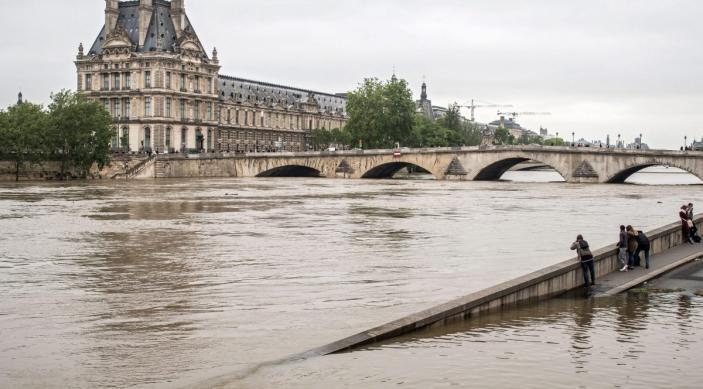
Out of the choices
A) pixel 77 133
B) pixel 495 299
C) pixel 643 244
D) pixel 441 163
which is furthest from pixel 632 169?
pixel 495 299

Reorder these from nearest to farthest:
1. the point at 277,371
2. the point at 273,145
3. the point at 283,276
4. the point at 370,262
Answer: the point at 277,371, the point at 283,276, the point at 370,262, the point at 273,145

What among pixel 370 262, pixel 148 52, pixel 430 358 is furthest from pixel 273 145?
pixel 430 358

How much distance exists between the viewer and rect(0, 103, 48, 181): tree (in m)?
93.8

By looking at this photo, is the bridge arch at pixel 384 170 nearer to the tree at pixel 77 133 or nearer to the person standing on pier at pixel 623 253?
the tree at pixel 77 133

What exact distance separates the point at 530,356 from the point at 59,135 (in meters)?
88.6

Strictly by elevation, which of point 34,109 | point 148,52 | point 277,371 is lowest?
point 277,371

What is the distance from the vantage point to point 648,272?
2444 centimetres

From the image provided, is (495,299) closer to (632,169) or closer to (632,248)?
(632,248)

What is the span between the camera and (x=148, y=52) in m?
130

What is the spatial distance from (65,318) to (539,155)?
258 ft

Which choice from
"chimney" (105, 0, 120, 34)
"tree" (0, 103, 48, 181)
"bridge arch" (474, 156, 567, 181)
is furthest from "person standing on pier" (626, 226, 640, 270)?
"chimney" (105, 0, 120, 34)

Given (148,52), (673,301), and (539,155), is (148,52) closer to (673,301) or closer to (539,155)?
(539,155)

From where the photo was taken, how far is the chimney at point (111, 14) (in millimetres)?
132375

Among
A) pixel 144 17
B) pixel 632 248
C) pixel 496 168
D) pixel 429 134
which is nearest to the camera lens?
pixel 632 248
